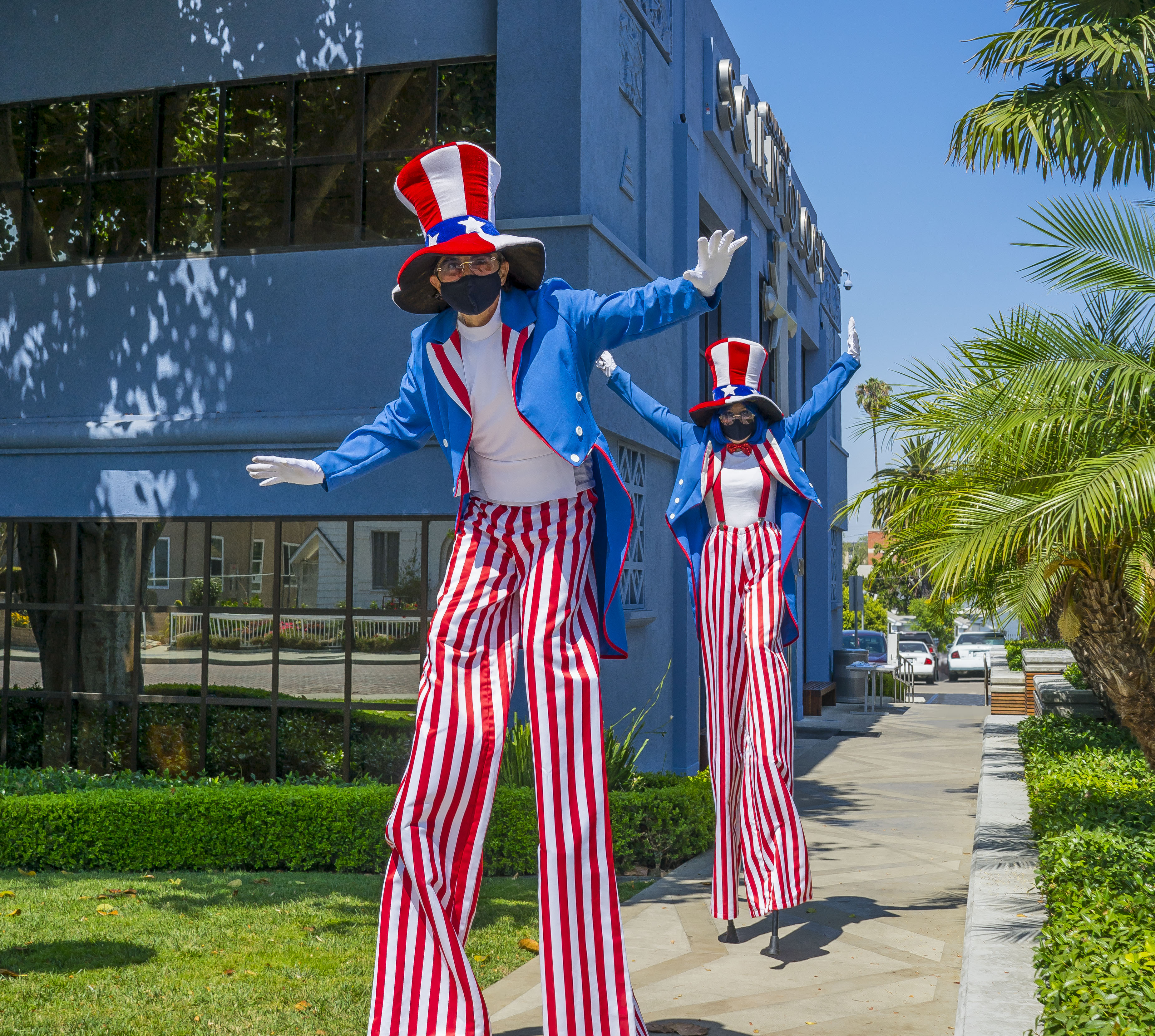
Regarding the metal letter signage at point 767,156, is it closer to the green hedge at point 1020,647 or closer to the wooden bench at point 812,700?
the green hedge at point 1020,647

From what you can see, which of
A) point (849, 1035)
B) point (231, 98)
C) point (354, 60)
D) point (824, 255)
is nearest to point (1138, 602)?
point (849, 1035)

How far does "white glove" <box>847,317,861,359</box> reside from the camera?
574 centimetres

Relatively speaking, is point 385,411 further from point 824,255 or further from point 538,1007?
point 824,255

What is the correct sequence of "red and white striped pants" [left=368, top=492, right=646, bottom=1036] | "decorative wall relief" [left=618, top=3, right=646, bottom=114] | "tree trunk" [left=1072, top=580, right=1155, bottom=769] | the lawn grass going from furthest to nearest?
"decorative wall relief" [left=618, top=3, right=646, bottom=114] < "tree trunk" [left=1072, top=580, right=1155, bottom=769] < the lawn grass < "red and white striped pants" [left=368, top=492, right=646, bottom=1036]

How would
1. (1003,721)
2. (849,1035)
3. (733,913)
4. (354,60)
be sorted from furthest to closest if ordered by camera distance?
(1003,721) → (354,60) → (733,913) → (849,1035)

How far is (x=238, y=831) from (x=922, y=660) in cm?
3048

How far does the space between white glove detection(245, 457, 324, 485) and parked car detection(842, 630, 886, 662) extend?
1064 inches

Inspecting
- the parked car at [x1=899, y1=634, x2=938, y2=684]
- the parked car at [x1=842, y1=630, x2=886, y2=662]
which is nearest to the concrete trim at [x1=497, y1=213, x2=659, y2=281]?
the parked car at [x1=842, y1=630, x2=886, y2=662]

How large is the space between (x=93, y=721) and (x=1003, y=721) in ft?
31.5

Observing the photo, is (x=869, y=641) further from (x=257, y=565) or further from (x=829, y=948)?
(x=829, y=948)

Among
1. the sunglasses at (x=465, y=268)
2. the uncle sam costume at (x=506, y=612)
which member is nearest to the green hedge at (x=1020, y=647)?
the uncle sam costume at (x=506, y=612)

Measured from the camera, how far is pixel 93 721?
9.18m

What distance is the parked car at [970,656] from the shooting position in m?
36.5

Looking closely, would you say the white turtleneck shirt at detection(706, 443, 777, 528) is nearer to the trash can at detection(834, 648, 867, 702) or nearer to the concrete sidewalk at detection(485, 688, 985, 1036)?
the concrete sidewalk at detection(485, 688, 985, 1036)
